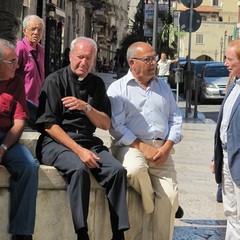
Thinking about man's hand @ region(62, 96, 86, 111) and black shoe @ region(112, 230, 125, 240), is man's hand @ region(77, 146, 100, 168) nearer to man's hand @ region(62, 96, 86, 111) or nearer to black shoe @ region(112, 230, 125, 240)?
man's hand @ region(62, 96, 86, 111)

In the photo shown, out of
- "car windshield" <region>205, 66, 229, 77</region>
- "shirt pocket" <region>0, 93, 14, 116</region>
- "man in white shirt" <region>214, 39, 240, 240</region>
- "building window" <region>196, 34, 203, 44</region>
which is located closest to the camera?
"man in white shirt" <region>214, 39, 240, 240</region>

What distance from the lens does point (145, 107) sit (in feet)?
18.5

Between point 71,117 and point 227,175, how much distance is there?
1319mm

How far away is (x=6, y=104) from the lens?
205 inches

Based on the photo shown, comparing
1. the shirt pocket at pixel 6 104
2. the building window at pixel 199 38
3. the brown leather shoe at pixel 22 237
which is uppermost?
the building window at pixel 199 38

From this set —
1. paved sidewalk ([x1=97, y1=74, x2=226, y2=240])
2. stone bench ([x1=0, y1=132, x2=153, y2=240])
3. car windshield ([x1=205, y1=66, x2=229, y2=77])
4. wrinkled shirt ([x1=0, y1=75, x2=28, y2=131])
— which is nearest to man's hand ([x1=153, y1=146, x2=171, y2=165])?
stone bench ([x1=0, y1=132, x2=153, y2=240])

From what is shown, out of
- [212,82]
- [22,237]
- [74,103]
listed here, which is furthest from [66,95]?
[212,82]

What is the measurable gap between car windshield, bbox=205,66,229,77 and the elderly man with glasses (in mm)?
22350

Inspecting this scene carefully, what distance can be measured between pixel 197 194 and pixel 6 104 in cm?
341

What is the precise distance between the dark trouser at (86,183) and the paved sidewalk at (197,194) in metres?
1.29

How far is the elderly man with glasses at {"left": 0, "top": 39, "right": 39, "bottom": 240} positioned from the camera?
4.95 m

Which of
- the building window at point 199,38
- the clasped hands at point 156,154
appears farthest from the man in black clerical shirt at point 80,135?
the building window at point 199,38

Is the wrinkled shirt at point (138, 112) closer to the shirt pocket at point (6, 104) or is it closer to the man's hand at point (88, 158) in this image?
the man's hand at point (88, 158)

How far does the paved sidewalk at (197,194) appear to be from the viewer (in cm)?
643
